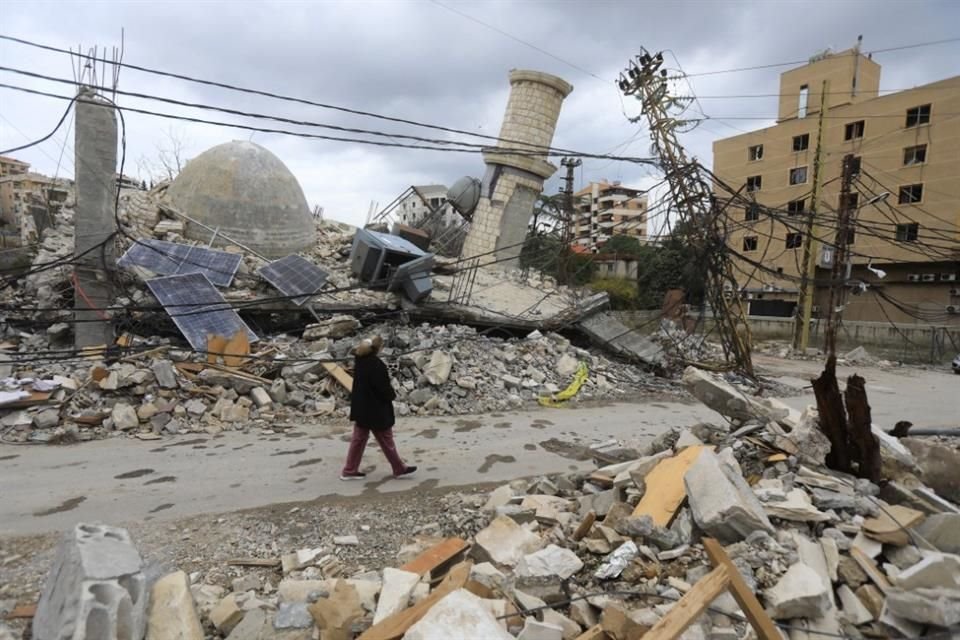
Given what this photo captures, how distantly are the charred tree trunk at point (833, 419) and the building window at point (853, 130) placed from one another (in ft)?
101

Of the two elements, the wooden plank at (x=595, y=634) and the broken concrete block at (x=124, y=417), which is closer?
the wooden plank at (x=595, y=634)

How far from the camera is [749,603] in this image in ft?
9.09

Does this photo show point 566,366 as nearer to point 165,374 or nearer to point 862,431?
point 862,431

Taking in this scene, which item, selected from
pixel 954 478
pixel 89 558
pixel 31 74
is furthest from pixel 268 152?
pixel 954 478

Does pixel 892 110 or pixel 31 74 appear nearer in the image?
pixel 31 74

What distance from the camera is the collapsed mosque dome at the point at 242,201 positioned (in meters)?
15.5

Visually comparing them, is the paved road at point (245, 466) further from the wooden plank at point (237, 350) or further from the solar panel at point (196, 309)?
the solar panel at point (196, 309)

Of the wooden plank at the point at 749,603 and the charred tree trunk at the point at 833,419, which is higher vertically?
the charred tree trunk at the point at 833,419

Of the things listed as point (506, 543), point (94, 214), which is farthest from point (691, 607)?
point (94, 214)

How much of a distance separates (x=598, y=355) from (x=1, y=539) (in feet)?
37.2

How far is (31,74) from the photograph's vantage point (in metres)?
5.93

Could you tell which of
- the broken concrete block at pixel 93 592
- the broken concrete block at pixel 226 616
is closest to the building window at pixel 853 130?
the broken concrete block at pixel 226 616

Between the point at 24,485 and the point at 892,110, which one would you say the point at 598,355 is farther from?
the point at 892,110

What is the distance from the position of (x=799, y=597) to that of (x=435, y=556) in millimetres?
2224
